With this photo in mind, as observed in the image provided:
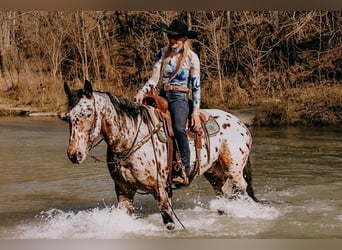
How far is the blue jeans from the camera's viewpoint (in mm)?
3236

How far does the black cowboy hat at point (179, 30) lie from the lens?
11.1 ft

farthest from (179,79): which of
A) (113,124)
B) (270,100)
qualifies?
(270,100)

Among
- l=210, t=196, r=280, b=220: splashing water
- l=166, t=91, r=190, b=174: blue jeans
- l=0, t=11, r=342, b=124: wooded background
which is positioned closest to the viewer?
l=166, t=91, r=190, b=174: blue jeans

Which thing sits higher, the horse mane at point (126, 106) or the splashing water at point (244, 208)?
the horse mane at point (126, 106)

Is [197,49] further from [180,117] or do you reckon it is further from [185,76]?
[180,117]

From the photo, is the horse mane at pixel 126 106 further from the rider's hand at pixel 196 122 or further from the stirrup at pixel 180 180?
the stirrup at pixel 180 180

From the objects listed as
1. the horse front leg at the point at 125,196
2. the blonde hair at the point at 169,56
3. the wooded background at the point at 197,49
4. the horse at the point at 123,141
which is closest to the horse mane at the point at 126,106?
the horse at the point at 123,141

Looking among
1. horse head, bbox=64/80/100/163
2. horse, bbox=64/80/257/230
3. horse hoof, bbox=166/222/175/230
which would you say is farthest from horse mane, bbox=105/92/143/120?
horse hoof, bbox=166/222/175/230

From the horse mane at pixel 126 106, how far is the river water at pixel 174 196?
38 cm

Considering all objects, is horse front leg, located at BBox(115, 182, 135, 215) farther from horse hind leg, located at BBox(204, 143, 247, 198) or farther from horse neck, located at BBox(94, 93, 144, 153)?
horse hind leg, located at BBox(204, 143, 247, 198)

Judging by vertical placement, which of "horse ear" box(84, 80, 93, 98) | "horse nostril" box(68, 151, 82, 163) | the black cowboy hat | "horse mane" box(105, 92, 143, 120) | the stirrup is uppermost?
the black cowboy hat

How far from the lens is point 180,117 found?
3248mm

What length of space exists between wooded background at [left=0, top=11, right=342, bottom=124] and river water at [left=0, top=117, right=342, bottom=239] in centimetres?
25
